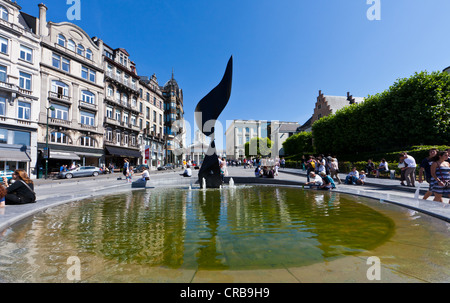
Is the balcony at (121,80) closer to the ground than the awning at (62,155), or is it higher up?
higher up

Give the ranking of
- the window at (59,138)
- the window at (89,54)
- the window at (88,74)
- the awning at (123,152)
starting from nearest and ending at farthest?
the window at (59,138)
the window at (88,74)
the window at (89,54)
the awning at (123,152)

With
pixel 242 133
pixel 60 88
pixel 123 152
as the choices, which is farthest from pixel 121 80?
pixel 242 133

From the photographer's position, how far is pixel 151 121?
50625 mm

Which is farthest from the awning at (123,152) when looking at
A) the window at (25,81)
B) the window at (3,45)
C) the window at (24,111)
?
the window at (3,45)

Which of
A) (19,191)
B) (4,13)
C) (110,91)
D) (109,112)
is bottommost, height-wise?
(19,191)

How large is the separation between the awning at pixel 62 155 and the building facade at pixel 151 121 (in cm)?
1522

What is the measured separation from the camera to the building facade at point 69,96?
27469 millimetres

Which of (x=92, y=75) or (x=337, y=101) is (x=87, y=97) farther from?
(x=337, y=101)

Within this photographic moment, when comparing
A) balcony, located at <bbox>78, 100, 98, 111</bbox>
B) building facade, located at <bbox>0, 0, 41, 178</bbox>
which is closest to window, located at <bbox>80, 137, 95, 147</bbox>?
balcony, located at <bbox>78, 100, 98, 111</bbox>

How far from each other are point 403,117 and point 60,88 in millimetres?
42029

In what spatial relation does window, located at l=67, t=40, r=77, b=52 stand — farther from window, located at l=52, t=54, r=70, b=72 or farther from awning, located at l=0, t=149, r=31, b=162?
awning, located at l=0, t=149, r=31, b=162

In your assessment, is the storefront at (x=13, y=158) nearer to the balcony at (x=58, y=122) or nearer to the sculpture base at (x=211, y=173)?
the balcony at (x=58, y=122)

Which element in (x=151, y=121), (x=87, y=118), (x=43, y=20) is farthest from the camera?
(x=151, y=121)
